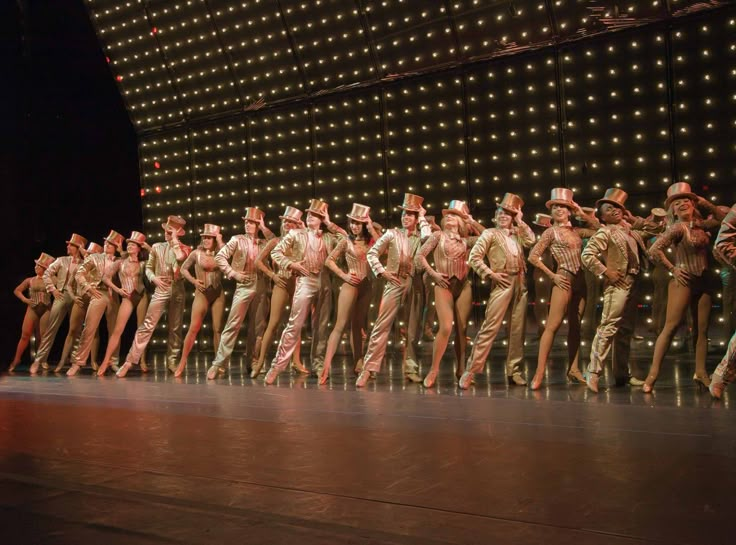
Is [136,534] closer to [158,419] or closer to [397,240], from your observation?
[158,419]

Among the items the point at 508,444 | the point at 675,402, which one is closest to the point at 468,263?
the point at 675,402

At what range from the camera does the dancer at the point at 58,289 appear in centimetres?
1235

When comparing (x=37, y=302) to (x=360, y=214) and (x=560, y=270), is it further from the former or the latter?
(x=560, y=270)

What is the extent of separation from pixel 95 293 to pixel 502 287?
6307 mm

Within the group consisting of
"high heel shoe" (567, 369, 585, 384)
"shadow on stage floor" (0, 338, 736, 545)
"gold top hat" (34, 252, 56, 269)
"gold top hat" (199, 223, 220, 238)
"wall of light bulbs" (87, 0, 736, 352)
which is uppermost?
"wall of light bulbs" (87, 0, 736, 352)

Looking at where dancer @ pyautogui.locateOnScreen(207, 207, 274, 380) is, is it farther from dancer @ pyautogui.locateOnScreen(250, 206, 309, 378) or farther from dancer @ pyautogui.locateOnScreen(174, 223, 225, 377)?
dancer @ pyautogui.locateOnScreen(174, 223, 225, 377)

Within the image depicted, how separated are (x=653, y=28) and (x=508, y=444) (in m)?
7.73

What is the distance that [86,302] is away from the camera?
12.2 m

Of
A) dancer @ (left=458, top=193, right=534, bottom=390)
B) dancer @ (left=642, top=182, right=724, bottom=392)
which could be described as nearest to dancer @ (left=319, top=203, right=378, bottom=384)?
dancer @ (left=458, top=193, right=534, bottom=390)

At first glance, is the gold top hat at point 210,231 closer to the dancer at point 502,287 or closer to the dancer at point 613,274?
the dancer at point 502,287

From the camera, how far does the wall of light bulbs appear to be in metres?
10.6

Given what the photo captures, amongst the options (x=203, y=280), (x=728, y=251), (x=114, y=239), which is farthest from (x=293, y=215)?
(x=728, y=251)

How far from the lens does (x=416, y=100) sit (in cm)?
1288

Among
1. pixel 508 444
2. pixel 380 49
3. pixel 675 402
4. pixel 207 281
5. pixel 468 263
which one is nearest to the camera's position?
pixel 508 444
